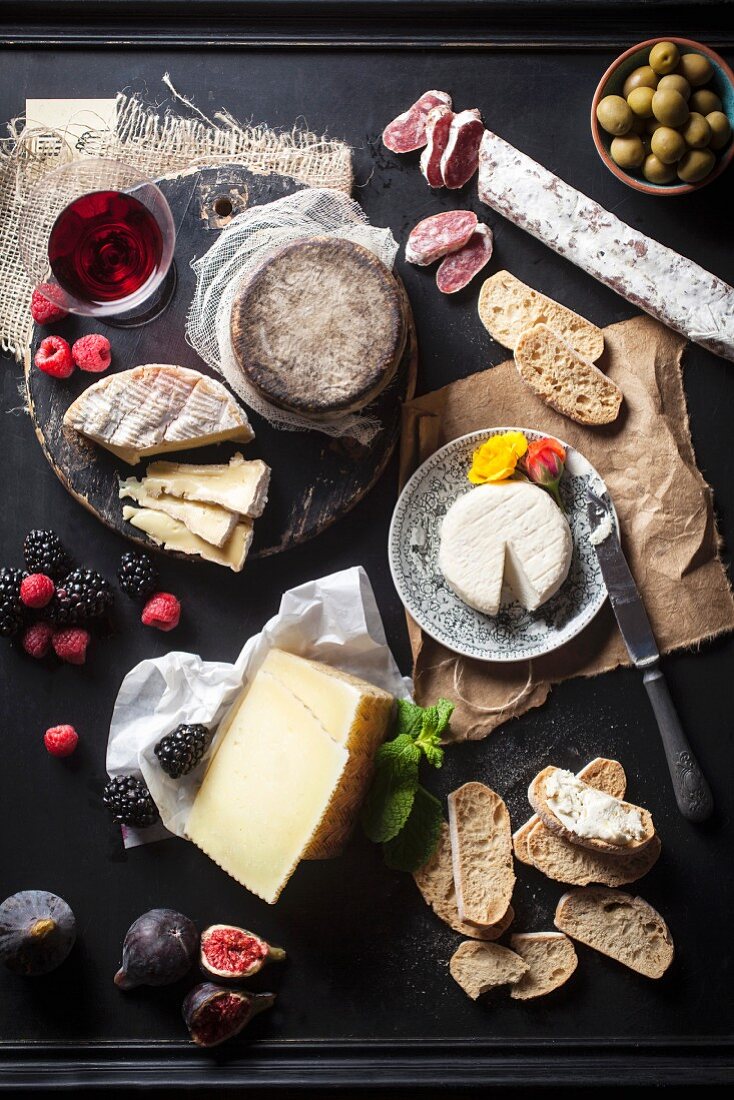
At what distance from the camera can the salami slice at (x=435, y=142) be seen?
2.78 m

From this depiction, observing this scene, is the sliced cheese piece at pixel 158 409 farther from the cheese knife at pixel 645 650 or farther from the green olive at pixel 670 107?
the green olive at pixel 670 107

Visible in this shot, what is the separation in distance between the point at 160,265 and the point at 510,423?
3.34 ft

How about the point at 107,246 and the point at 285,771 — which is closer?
the point at 285,771

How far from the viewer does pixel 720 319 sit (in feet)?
8.96

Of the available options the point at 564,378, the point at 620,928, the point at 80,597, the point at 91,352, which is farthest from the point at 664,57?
the point at 620,928

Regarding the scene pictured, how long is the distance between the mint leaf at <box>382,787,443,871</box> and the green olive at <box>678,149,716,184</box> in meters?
1.76

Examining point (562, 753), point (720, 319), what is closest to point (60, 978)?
point (562, 753)

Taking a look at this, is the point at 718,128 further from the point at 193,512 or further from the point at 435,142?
the point at 193,512

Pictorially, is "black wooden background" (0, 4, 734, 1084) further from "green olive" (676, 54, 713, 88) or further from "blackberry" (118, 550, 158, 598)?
"green olive" (676, 54, 713, 88)

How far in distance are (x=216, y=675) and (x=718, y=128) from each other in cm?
194

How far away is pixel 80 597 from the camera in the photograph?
8.83ft

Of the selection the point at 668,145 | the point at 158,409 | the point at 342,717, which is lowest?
the point at 342,717

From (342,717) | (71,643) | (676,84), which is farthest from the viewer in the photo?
(71,643)

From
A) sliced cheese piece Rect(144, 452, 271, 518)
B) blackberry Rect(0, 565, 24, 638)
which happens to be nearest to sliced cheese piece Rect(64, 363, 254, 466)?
sliced cheese piece Rect(144, 452, 271, 518)
